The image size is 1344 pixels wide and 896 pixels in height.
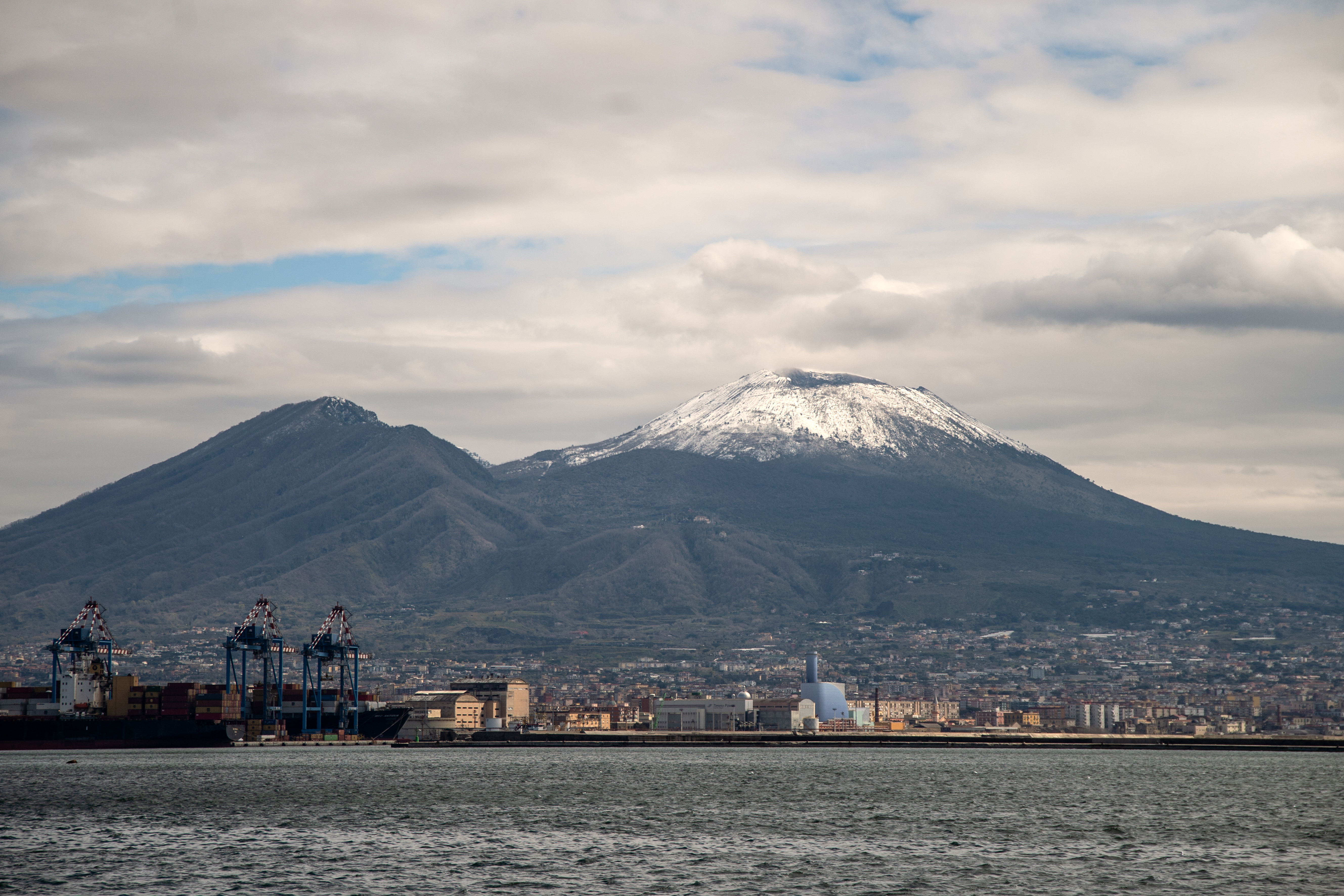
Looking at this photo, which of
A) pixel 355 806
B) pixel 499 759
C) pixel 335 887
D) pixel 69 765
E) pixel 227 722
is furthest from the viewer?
pixel 227 722

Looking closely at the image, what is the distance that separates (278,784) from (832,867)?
59865mm

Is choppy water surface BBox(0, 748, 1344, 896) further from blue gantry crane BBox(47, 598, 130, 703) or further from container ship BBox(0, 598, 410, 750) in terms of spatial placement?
blue gantry crane BBox(47, 598, 130, 703)

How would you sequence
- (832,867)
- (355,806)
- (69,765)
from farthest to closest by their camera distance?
(69,765) → (355,806) → (832,867)

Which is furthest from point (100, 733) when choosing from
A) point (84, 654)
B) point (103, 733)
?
point (84, 654)

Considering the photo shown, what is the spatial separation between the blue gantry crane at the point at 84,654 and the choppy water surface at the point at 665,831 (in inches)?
2007

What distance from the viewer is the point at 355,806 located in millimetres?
92312

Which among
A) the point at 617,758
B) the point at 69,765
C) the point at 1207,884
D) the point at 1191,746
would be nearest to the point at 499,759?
the point at 617,758

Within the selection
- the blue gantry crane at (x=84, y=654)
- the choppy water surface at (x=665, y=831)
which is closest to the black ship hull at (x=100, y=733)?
the blue gantry crane at (x=84, y=654)

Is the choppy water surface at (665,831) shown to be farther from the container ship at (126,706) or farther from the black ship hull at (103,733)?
the container ship at (126,706)

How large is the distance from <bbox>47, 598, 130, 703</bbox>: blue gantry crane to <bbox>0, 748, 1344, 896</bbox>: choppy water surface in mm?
50990

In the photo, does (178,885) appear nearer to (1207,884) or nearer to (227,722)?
(1207,884)

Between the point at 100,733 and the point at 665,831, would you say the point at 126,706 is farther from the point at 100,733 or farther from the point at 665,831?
the point at 665,831

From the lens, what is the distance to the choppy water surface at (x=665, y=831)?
59875 millimetres

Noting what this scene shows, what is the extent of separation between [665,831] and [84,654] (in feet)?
423
